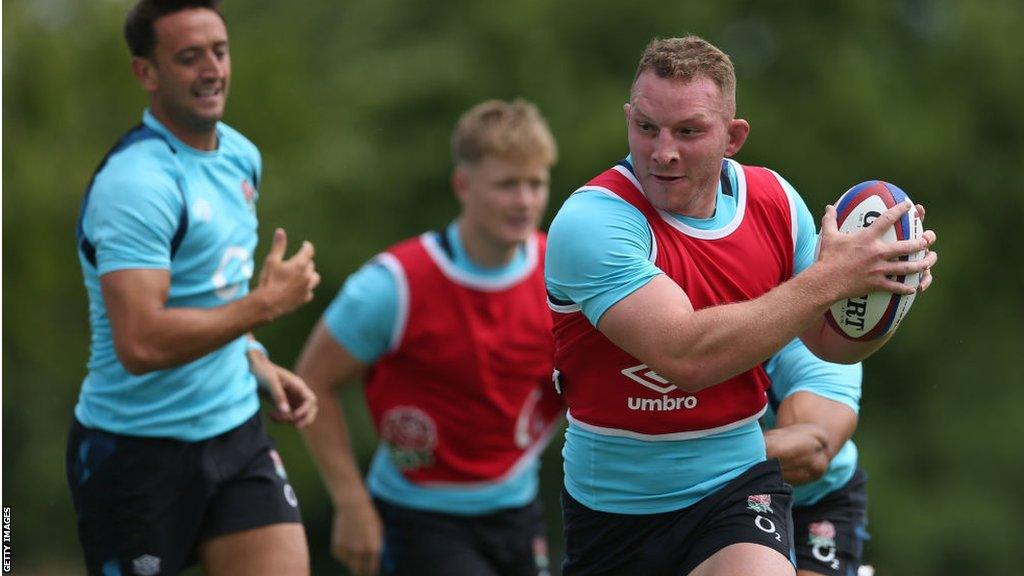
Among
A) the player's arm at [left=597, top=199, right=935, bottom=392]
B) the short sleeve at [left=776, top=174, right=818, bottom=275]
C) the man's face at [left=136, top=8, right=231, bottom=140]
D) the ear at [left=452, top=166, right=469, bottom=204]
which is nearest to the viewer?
the player's arm at [left=597, top=199, right=935, bottom=392]

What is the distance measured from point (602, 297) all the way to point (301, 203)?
70.0 feet

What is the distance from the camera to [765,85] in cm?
2695

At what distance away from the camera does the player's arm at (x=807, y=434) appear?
498cm

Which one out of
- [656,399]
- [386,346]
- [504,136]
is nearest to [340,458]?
[386,346]

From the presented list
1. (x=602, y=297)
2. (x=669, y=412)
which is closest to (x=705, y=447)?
(x=669, y=412)

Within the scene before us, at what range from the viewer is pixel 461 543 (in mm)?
6828

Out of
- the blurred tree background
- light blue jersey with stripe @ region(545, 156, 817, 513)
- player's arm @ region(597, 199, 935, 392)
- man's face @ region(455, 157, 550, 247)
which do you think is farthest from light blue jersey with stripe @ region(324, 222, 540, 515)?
the blurred tree background

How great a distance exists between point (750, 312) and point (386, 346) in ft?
9.92

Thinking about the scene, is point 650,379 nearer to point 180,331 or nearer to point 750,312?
point 750,312

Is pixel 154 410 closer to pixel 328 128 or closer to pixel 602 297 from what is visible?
pixel 602 297

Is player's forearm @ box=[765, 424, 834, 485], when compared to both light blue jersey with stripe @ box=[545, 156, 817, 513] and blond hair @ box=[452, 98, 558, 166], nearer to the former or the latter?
light blue jersey with stripe @ box=[545, 156, 817, 513]

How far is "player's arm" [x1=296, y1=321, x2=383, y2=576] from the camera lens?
6898 millimetres

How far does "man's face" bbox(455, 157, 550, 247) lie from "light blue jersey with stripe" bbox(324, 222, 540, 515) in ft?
1.70

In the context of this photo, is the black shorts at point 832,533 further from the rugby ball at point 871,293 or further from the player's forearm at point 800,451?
the rugby ball at point 871,293
